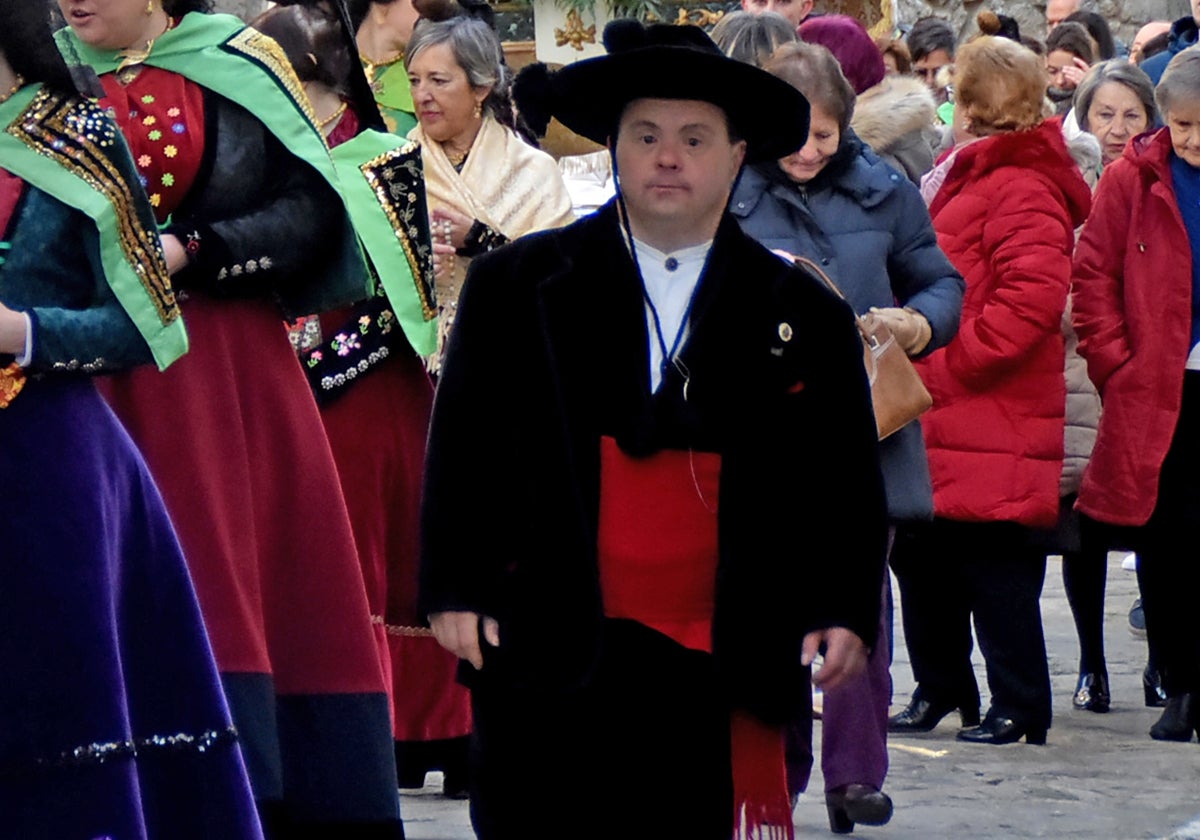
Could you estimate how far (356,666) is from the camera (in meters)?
5.08

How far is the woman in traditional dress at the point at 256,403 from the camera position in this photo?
4.86 meters

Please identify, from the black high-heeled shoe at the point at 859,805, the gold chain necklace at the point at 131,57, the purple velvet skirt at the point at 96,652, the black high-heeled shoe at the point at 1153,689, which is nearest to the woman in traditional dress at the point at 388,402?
the gold chain necklace at the point at 131,57

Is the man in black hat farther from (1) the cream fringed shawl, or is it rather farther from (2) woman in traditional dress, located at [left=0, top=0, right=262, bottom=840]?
(1) the cream fringed shawl

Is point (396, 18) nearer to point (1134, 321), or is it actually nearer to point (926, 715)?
point (1134, 321)

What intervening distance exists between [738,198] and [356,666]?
66.6 inches

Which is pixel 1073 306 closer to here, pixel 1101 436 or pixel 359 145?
pixel 1101 436

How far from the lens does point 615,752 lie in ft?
13.3

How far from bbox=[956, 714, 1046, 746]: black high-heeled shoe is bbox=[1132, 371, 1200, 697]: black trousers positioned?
0.42 m

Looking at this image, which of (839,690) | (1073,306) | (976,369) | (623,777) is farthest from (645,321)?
(1073,306)

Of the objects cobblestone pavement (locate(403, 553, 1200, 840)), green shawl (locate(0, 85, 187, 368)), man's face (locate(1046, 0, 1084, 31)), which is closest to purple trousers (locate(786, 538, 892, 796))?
cobblestone pavement (locate(403, 553, 1200, 840))

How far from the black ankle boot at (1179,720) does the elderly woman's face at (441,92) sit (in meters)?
2.62

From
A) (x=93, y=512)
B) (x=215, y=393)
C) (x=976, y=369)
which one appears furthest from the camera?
(x=976, y=369)

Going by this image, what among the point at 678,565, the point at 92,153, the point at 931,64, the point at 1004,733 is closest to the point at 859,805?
the point at 1004,733

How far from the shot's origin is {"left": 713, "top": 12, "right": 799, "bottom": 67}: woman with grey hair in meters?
6.54
